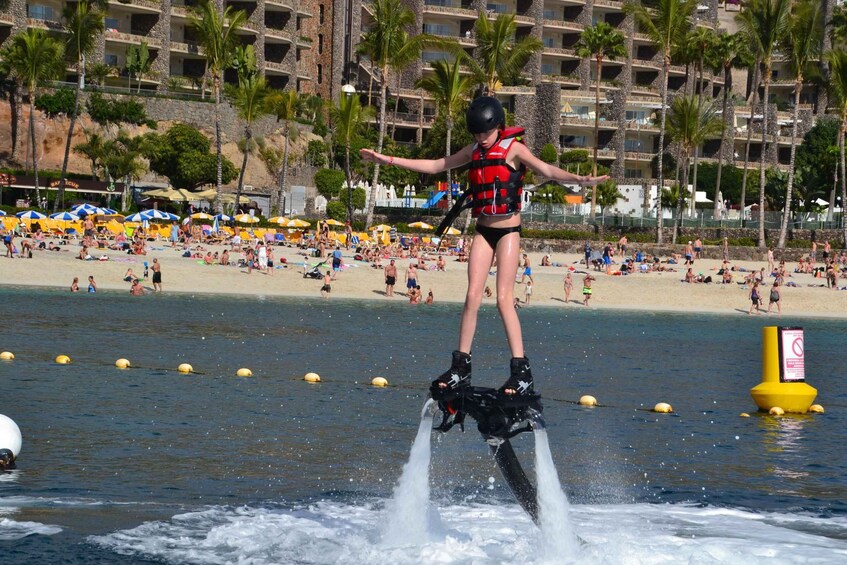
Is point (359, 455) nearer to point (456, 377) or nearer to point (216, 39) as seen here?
point (456, 377)

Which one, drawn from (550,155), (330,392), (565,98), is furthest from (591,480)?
(565,98)

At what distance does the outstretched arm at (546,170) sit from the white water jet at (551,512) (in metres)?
2.12

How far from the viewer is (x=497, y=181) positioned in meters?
10.6

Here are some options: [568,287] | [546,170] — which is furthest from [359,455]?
[568,287]

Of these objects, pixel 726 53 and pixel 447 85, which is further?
pixel 726 53

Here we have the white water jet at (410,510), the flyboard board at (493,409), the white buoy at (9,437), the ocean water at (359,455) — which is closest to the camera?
the flyboard board at (493,409)

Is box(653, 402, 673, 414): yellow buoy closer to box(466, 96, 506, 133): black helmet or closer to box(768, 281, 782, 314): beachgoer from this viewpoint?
box(466, 96, 506, 133): black helmet

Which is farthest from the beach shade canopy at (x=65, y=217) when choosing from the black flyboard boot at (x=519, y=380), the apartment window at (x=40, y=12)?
the black flyboard boot at (x=519, y=380)

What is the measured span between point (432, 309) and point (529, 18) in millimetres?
73512

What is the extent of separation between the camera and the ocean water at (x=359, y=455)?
12297mm

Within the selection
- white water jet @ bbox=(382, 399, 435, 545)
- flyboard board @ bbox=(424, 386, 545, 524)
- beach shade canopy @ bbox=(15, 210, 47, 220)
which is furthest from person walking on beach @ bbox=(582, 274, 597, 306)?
flyboard board @ bbox=(424, 386, 545, 524)

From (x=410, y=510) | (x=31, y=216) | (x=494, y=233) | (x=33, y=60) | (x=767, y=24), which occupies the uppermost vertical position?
(x=767, y=24)

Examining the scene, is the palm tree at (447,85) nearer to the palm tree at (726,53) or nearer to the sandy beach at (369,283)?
the sandy beach at (369,283)

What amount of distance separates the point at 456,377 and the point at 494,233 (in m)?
1.25
